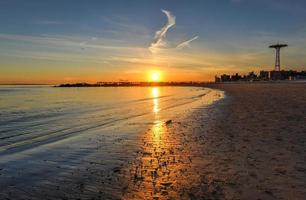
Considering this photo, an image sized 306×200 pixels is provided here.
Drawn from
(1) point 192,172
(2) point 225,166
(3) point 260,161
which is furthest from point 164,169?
(3) point 260,161

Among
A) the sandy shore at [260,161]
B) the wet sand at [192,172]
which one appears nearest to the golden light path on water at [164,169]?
the wet sand at [192,172]

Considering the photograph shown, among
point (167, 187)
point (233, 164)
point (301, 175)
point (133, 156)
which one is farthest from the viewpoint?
point (133, 156)

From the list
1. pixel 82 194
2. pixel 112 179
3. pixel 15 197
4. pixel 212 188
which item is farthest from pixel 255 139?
pixel 15 197

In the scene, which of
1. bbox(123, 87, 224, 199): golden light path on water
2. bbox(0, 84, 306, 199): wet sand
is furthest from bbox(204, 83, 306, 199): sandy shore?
bbox(123, 87, 224, 199): golden light path on water

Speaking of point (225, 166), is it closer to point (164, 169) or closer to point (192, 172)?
point (192, 172)

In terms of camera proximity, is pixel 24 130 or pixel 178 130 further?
pixel 24 130

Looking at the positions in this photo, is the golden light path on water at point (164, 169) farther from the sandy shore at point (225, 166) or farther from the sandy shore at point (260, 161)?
the sandy shore at point (260, 161)

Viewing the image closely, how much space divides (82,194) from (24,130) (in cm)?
1223

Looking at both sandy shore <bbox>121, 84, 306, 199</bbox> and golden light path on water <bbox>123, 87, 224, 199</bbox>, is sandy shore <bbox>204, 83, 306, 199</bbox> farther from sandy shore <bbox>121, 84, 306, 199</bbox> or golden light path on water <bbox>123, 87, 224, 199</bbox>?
golden light path on water <bbox>123, 87, 224, 199</bbox>

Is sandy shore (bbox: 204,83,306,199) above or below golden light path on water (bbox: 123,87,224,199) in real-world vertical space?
above

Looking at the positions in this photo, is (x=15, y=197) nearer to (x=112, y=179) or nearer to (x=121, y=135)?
(x=112, y=179)

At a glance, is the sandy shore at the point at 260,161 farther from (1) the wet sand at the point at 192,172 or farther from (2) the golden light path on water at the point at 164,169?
(2) the golden light path on water at the point at 164,169

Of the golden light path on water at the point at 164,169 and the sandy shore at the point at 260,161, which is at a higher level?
the sandy shore at the point at 260,161

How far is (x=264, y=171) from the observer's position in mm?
7805
